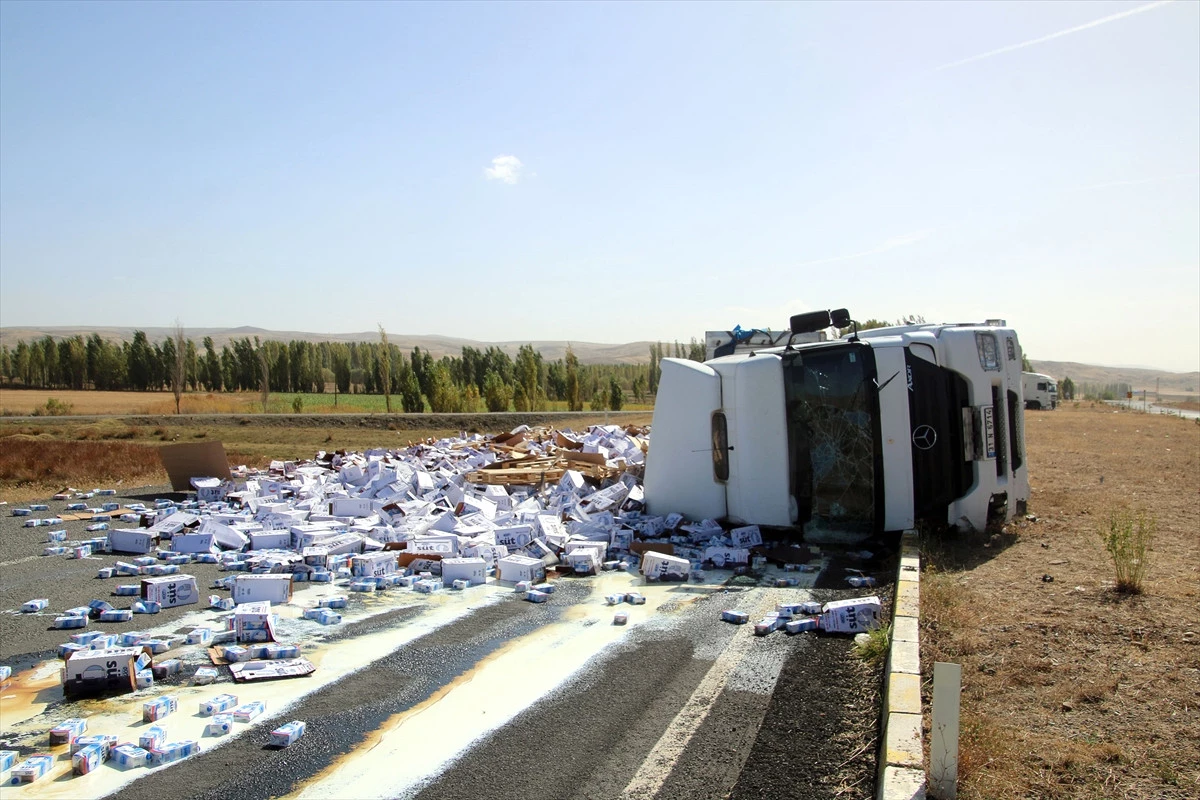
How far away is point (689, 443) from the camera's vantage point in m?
9.59

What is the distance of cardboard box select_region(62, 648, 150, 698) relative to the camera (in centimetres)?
496

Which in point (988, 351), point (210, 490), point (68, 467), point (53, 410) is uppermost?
point (53, 410)

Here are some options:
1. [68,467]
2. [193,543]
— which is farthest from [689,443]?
[68,467]

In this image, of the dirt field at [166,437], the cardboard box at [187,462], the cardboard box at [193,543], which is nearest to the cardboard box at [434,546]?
the cardboard box at [193,543]

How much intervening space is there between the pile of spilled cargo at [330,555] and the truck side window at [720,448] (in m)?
0.59

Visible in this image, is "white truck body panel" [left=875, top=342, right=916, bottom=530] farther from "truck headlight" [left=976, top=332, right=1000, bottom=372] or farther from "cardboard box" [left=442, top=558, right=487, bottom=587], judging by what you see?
"cardboard box" [left=442, top=558, right=487, bottom=587]

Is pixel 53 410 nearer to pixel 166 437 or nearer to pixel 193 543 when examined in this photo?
pixel 166 437

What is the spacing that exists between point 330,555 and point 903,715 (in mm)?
6397

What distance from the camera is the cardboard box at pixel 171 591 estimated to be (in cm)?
704

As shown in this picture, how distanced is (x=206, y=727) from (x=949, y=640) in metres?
Answer: 4.54

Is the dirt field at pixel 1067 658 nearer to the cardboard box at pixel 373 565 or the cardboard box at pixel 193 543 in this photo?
the cardboard box at pixel 373 565

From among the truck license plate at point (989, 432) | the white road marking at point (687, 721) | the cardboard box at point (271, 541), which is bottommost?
the white road marking at point (687, 721)

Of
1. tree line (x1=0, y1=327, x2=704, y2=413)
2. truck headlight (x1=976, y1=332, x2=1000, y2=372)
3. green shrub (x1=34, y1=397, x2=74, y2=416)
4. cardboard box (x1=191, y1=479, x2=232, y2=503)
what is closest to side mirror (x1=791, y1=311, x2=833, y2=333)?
truck headlight (x1=976, y1=332, x2=1000, y2=372)

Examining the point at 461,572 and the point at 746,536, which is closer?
the point at 461,572
